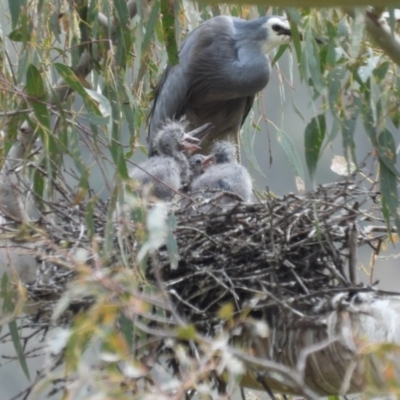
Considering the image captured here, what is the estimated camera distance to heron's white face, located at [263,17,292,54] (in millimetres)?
3059

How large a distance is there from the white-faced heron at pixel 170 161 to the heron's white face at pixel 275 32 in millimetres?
528

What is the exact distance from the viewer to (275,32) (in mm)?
3121

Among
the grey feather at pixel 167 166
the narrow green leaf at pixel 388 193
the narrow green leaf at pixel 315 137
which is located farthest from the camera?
the grey feather at pixel 167 166

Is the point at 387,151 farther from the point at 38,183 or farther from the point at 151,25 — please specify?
the point at 38,183

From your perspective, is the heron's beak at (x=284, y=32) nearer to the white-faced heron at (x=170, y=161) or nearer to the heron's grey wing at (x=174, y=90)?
the heron's grey wing at (x=174, y=90)

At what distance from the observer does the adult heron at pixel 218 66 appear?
3055 mm

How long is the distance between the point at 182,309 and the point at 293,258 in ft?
0.88

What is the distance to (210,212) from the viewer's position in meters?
1.98

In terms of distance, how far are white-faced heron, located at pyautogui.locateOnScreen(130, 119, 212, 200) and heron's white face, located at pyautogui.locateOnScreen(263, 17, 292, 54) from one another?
53 cm

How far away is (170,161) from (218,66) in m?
0.80

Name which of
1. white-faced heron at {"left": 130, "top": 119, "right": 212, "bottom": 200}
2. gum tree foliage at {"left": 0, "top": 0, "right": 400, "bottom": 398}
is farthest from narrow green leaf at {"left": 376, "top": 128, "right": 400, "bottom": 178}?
white-faced heron at {"left": 130, "top": 119, "right": 212, "bottom": 200}

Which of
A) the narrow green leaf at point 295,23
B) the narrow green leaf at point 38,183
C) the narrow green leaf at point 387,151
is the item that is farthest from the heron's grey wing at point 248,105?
the narrow green leaf at point 387,151

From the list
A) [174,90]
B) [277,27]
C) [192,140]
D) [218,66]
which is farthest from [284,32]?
[192,140]

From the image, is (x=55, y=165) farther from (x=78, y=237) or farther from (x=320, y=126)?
(x=320, y=126)
